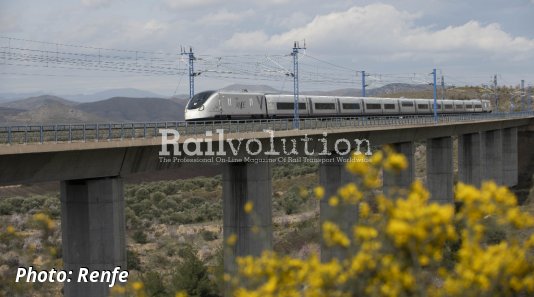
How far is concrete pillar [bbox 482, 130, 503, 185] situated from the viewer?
70.8 meters

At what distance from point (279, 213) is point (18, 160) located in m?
43.4

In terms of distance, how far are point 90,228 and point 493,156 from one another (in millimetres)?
58292

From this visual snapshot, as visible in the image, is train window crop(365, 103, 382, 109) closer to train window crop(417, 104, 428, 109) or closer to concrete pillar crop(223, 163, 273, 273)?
train window crop(417, 104, 428, 109)

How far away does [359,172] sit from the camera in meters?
5.99

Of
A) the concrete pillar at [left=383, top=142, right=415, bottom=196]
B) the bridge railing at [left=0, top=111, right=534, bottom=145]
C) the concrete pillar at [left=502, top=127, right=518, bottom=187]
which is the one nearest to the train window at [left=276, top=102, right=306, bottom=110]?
the bridge railing at [left=0, top=111, right=534, bottom=145]

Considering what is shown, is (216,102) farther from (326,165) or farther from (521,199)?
(521,199)

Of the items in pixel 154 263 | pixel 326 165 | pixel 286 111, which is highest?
pixel 286 111

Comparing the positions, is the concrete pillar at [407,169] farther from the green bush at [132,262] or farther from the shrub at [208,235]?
the green bush at [132,262]

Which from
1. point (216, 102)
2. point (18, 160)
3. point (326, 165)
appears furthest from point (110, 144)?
point (326, 165)

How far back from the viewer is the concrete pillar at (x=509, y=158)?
73.4 m

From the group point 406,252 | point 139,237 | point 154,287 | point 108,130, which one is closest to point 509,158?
point 139,237

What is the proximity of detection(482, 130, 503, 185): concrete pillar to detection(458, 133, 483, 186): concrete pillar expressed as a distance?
4470 mm

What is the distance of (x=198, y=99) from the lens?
123ft

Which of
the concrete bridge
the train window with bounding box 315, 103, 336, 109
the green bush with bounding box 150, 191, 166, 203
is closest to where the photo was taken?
the concrete bridge
